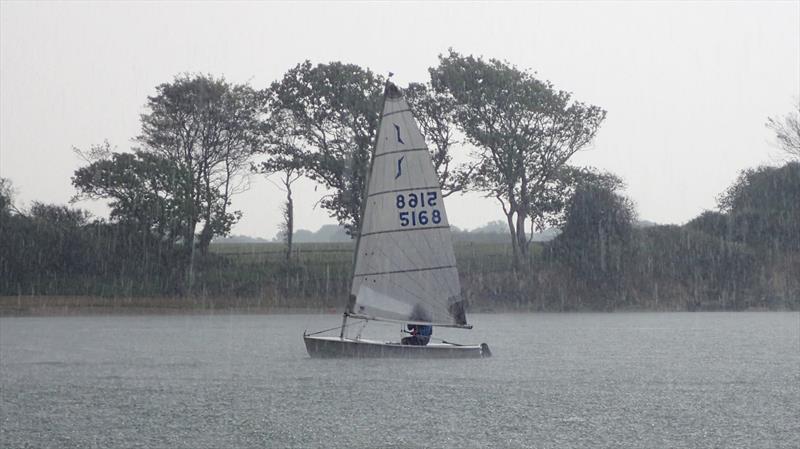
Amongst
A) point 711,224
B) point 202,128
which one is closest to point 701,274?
point 711,224

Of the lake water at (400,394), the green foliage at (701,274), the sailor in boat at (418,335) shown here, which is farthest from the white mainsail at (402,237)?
the green foliage at (701,274)

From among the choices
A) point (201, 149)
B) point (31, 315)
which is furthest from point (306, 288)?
point (31, 315)

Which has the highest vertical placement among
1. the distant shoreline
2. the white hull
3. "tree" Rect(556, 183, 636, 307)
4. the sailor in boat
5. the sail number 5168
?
"tree" Rect(556, 183, 636, 307)

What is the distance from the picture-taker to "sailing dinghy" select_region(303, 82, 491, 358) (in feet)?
95.3

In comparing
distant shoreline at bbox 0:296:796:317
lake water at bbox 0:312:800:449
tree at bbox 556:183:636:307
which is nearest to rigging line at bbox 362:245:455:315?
lake water at bbox 0:312:800:449

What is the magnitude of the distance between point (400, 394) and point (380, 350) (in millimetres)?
6320

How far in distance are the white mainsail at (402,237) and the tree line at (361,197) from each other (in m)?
32.5

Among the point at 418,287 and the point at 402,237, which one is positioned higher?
the point at 402,237

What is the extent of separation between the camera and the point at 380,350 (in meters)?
28.7

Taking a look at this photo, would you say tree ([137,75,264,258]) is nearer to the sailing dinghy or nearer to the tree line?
the tree line

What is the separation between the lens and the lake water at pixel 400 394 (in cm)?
1714

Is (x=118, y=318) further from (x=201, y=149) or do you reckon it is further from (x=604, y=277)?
(x=604, y=277)

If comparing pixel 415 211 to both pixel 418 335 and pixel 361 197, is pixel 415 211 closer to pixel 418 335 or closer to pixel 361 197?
pixel 418 335

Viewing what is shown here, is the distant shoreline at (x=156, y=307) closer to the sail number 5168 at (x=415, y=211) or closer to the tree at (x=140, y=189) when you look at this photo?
the tree at (x=140, y=189)
